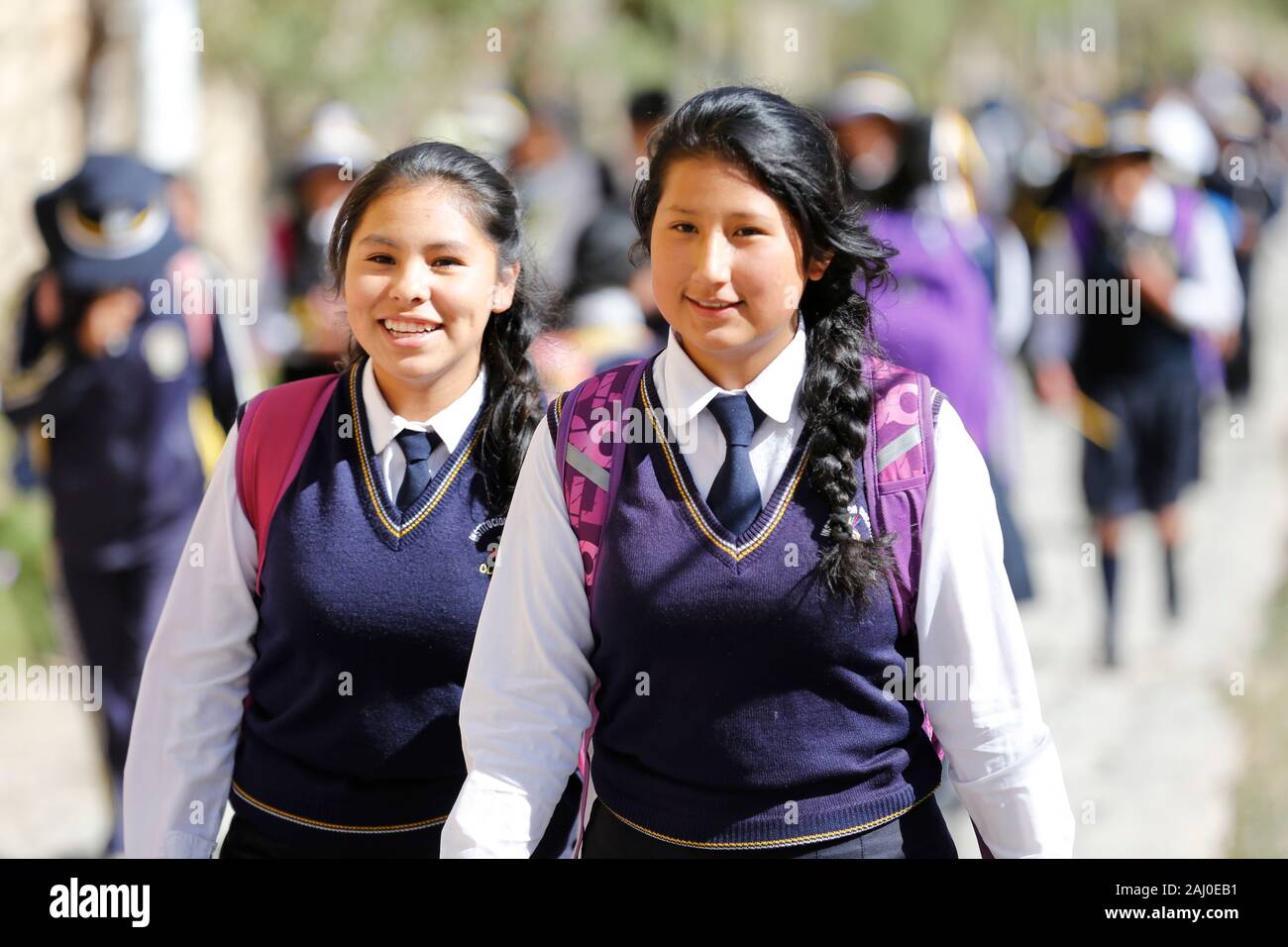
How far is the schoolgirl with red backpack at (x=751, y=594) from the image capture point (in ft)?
6.51

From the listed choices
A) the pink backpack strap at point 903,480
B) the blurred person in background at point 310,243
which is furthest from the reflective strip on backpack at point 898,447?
the blurred person in background at point 310,243

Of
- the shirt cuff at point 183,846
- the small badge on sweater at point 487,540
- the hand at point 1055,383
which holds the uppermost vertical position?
the hand at point 1055,383

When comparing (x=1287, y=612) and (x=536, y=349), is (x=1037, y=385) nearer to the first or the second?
(x=1287, y=612)

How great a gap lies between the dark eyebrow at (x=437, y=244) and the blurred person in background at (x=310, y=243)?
9.47ft

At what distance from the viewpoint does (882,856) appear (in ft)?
6.64

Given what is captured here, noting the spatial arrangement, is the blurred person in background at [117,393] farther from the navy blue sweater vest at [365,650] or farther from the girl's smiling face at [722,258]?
the girl's smiling face at [722,258]

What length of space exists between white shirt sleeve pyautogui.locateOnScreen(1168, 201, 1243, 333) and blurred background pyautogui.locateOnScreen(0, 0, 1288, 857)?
0.01 meters

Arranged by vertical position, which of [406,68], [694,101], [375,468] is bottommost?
[375,468]

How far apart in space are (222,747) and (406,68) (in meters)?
9.34

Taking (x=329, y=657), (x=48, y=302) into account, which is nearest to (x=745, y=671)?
(x=329, y=657)

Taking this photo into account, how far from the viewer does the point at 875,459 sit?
202 centimetres

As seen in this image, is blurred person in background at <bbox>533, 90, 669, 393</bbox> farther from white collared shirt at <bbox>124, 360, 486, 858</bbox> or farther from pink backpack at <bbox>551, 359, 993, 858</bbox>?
pink backpack at <bbox>551, 359, 993, 858</bbox>


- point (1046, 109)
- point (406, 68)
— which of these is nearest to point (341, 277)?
point (406, 68)

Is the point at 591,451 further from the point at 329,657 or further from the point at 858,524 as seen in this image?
the point at 329,657
